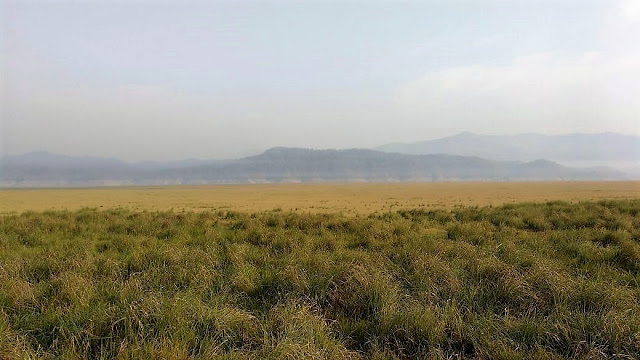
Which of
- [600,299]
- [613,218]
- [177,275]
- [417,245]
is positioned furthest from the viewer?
[613,218]

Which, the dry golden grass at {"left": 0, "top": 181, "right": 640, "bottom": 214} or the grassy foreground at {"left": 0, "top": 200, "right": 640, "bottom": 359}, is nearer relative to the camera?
the grassy foreground at {"left": 0, "top": 200, "right": 640, "bottom": 359}

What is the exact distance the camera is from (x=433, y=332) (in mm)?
5500

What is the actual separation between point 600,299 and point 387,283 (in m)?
3.31

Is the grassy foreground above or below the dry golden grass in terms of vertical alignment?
above

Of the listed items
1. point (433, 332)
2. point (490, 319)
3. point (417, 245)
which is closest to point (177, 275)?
point (433, 332)

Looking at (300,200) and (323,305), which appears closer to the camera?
(323,305)

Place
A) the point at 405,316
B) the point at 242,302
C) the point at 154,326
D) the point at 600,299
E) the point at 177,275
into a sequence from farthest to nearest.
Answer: the point at 177,275
the point at 242,302
the point at 600,299
the point at 405,316
the point at 154,326

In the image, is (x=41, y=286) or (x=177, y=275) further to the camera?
(x=177, y=275)

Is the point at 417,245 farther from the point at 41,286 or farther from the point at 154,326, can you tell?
the point at 41,286

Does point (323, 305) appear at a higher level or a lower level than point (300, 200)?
higher

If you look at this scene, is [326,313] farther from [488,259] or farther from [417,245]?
[417,245]

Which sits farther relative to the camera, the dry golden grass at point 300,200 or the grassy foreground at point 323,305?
the dry golden grass at point 300,200

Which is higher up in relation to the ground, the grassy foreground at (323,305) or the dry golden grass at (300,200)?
the grassy foreground at (323,305)

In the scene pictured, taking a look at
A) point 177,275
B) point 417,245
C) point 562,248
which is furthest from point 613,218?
point 177,275
